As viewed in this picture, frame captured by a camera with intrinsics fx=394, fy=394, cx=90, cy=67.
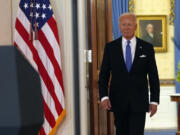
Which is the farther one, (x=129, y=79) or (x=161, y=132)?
(x=161, y=132)

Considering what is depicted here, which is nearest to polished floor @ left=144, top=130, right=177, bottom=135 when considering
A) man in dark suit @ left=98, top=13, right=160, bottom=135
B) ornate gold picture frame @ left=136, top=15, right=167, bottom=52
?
ornate gold picture frame @ left=136, top=15, right=167, bottom=52

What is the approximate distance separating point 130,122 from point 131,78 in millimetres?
419

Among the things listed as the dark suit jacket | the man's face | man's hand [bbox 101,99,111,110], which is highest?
the man's face

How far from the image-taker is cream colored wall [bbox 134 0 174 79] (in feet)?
29.0

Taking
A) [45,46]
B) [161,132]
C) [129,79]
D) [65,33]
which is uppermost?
[65,33]

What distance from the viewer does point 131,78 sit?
3.62 metres

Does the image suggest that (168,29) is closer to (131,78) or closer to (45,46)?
(131,78)

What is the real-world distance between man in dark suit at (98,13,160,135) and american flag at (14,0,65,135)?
48cm

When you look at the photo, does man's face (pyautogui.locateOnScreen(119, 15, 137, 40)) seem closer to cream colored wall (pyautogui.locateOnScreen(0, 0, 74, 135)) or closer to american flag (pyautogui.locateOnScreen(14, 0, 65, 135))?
cream colored wall (pyautogui.locateOnScreen(0, 0, 74, 135))

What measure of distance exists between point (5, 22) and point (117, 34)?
522 centimetres

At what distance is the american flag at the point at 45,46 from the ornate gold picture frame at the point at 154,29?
18.7 feet

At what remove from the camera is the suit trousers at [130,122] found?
3662mm

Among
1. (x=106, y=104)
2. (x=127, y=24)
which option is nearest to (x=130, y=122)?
(x=106, y=104)

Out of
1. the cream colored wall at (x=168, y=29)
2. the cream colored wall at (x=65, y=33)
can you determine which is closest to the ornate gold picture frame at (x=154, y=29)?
the cream colored wall at (x=168, y=29)
